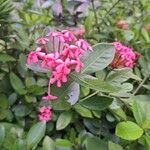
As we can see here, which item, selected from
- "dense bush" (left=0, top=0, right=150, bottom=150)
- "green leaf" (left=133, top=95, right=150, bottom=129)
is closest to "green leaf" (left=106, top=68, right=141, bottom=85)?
"dense bush" (left=0, top=0, right=150, bottom=150)

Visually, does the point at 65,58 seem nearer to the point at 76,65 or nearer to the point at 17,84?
the point at 76,65

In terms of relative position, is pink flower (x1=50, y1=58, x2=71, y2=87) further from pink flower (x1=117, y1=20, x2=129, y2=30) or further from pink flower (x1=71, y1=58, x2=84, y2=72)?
pink flower (x1=117, y1=20, x2=129, y2=30)

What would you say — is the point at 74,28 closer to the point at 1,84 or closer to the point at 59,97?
the point at 1,84

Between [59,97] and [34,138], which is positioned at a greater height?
[59,97]

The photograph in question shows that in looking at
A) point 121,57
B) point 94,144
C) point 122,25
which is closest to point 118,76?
point 121,57

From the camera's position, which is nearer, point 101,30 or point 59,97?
point 59,97

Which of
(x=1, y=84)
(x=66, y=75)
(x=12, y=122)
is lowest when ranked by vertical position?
(x=12, y=122)

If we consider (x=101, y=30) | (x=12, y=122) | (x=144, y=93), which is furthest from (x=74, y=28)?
(x=12, y=122)
